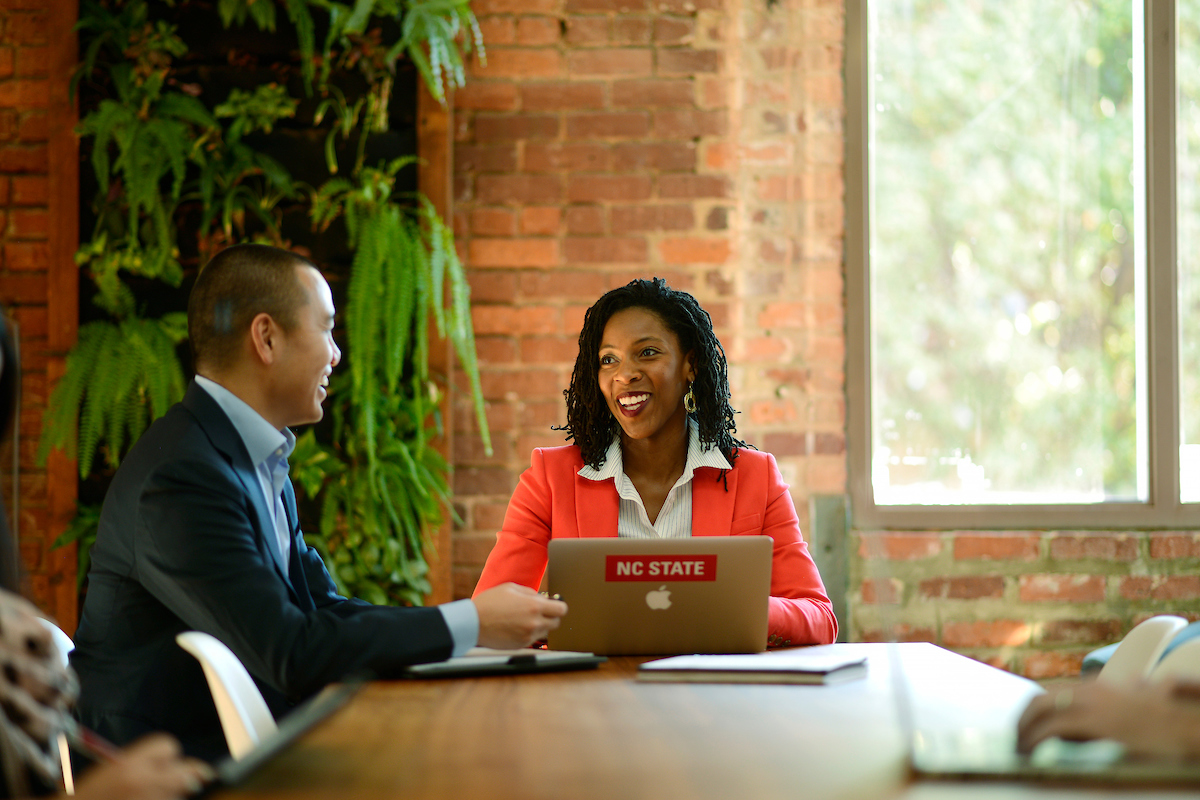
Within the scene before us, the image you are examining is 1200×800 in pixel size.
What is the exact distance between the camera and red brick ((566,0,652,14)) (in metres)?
2.90

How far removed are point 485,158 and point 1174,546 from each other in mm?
2308

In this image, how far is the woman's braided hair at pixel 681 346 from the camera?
2395 mm

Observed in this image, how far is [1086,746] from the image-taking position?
969 mm

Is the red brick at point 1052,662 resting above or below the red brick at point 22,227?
below

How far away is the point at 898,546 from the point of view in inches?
115

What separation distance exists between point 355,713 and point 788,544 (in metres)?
1.15

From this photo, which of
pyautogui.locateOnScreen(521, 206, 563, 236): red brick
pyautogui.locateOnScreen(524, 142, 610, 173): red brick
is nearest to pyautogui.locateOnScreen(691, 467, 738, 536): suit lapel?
pyautogui.locateOnScreen(521, 206, 563, 236): red brick

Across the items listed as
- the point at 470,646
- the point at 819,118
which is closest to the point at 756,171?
the point at 819,118

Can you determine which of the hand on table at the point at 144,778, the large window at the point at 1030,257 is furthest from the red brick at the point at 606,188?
the hand on table at the point at 144,778

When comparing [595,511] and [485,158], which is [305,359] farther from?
[485,158]

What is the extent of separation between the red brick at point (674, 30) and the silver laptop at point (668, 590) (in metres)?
1.80

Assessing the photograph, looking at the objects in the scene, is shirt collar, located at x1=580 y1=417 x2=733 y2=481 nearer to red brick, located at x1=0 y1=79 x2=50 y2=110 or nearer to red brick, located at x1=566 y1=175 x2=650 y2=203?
red brick, located at x1=566 y1=175 x2=650 y2=203

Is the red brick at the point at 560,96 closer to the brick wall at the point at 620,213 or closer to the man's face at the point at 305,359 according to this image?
the brick wall at the point at 620,213

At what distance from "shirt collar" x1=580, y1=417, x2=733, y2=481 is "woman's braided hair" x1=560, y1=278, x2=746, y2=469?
4 cm
